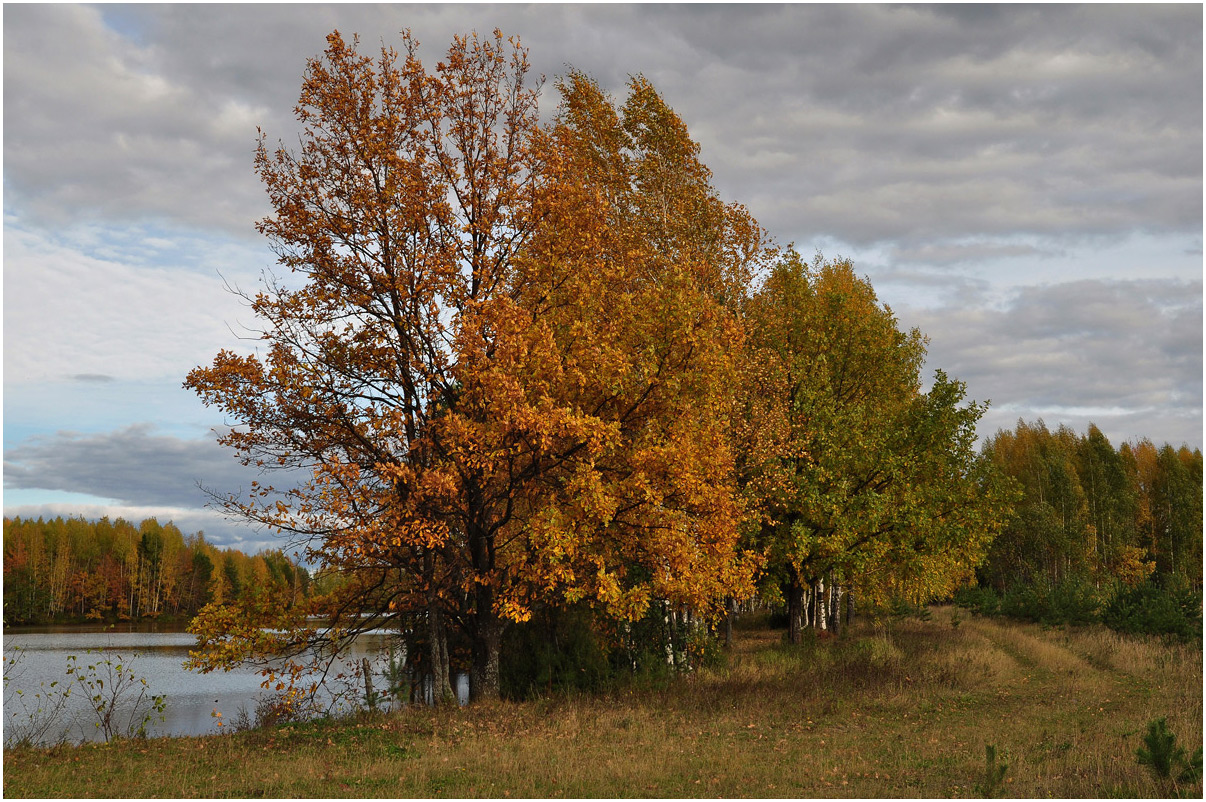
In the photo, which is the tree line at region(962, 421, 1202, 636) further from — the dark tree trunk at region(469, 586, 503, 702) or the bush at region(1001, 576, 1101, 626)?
the dark tree trunk at region(469, 586, 503, 702)

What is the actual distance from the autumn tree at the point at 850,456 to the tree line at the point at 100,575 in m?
76.5

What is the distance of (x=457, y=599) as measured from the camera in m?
18.9

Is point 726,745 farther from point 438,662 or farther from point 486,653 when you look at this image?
point 438,662

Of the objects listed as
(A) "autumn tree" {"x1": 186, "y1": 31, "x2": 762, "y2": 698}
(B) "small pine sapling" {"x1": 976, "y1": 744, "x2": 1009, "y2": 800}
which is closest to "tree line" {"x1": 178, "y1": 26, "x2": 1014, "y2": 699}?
(A) "autumn tree" {"x1": 186, "y1": 31, "x2": 762, "y2": 698}

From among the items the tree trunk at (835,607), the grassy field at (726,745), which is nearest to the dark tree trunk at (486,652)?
the grassy field at (726,745)

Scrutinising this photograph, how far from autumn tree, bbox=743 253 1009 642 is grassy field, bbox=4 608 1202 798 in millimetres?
4019

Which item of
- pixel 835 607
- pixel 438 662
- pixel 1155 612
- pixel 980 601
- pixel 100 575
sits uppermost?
pixel 438 662

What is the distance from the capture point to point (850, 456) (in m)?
24.6

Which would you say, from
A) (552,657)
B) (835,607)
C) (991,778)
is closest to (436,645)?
(552,657)

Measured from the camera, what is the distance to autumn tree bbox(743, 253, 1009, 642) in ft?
78.2

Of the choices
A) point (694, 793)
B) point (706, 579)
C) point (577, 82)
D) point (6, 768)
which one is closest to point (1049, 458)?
point (577, 82)

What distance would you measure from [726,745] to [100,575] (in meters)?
102

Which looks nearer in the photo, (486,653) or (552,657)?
(486,653)

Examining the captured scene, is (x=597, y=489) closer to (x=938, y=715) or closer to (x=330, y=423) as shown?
(x=330, y=423)
